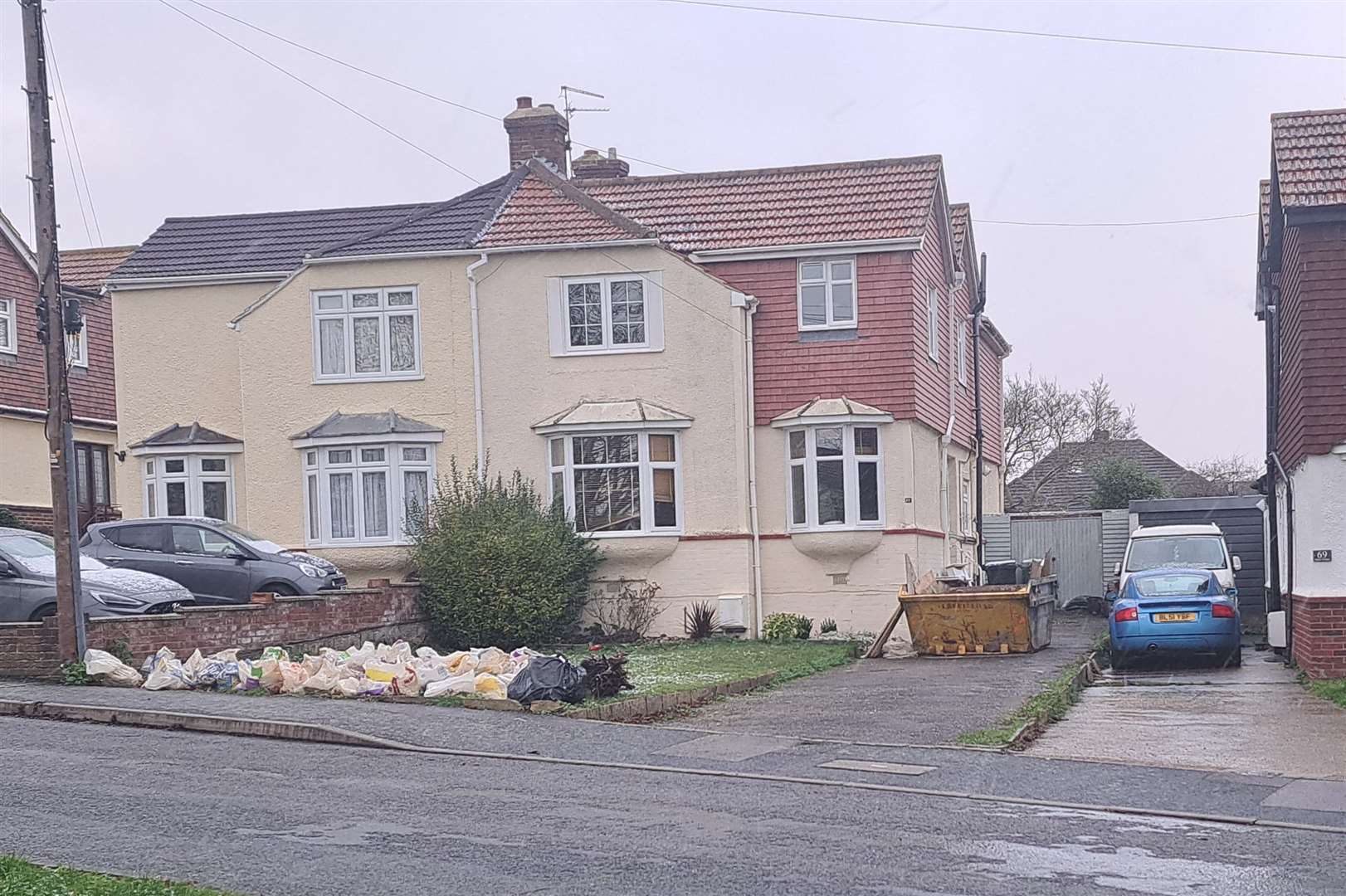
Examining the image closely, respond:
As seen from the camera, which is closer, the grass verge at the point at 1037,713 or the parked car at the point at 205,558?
the grass verge at the point at 1037,713

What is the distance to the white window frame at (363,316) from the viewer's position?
28.1m

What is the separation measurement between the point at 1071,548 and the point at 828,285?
1158 centimetres

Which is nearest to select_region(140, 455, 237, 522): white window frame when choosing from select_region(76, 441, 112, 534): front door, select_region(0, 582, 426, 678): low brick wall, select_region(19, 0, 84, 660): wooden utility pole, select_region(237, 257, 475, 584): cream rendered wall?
select_region(237, 257, 475, 584): cream rendered wall

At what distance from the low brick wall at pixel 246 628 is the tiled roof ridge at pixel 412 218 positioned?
6.62m

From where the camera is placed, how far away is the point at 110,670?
57.9 ft

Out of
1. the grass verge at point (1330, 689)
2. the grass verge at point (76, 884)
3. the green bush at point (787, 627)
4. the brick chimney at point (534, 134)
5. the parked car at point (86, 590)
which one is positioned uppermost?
the brick chimney at point (534, 134)

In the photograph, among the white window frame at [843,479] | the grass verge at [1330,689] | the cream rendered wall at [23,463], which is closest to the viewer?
the grass verge at [1330,689]

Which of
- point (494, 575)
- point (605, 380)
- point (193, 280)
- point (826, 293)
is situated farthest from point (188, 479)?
point (826, 293)

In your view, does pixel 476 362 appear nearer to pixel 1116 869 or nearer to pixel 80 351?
pixel 80 351

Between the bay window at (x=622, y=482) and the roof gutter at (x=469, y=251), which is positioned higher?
the roof gutter at (x=469, y=251)

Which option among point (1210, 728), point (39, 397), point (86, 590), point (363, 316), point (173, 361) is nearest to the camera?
point (1210, 728)

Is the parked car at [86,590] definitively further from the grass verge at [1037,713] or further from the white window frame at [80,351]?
the white window frame at [80,351]

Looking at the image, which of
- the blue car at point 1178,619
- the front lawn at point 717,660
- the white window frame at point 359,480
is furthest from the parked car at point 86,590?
the blue car at point 1178,619

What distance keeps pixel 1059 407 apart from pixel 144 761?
4795 cm
